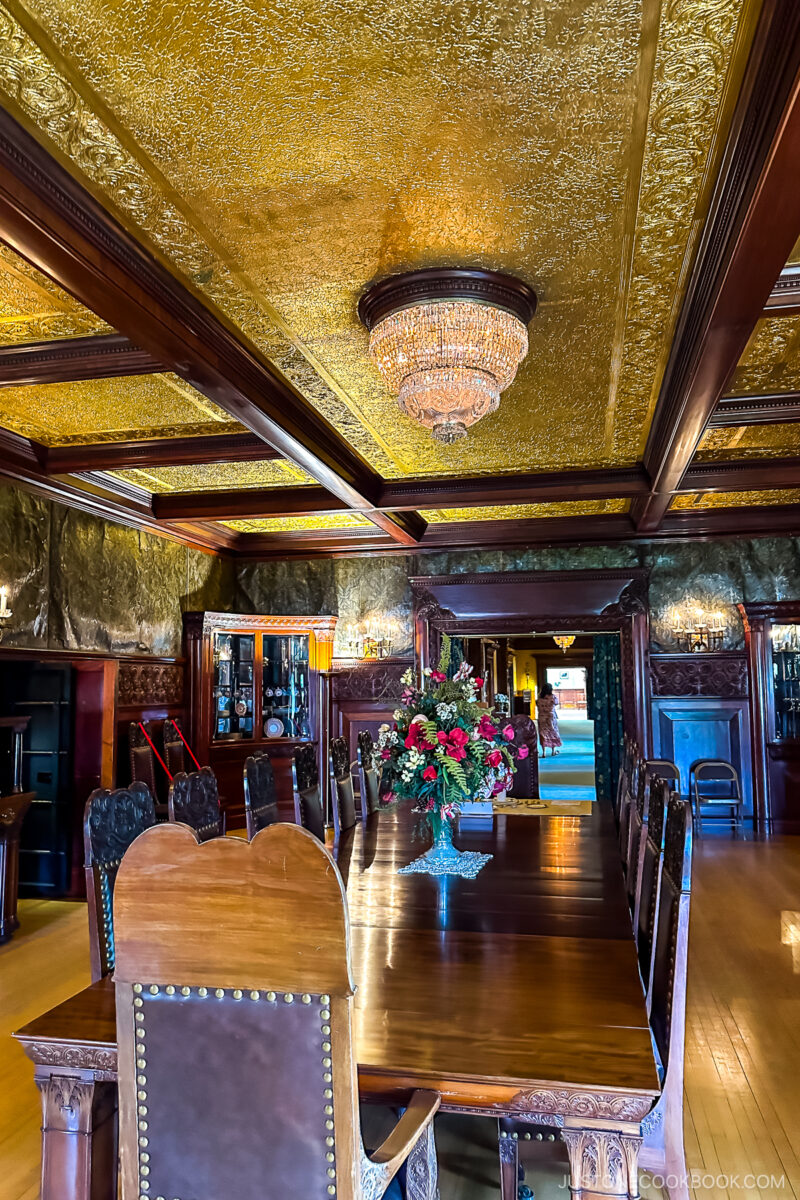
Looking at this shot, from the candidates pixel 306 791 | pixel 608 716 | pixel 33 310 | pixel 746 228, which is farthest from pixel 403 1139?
pixel 608 716

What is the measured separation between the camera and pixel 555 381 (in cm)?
457

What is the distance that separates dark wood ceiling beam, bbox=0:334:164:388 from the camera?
3920mm

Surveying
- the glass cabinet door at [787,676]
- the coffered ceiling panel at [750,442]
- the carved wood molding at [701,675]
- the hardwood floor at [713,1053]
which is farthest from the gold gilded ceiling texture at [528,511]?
the hardwood floor at [713,1053]

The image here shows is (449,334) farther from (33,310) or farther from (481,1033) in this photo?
(481,1033)

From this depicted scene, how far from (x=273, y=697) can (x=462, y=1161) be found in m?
6.72

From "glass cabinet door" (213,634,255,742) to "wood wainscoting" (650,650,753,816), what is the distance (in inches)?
168

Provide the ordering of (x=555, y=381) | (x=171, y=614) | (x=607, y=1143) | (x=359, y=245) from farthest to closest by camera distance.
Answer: (x=171, y=614) → (x=555, y=381) → (x=359, y=245) → (x=607, y=1143)

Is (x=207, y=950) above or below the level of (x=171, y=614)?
below

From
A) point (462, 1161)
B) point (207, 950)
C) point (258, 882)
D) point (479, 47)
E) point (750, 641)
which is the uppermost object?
point (479, 47)

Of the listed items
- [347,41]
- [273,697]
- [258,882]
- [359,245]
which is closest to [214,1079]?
[258,882]

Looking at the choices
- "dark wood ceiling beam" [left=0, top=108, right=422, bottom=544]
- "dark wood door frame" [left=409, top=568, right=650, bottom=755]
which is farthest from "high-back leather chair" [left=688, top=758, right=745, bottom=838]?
"dark wood ceiling beam" [left=0, top=108, right=422, bottom=544]

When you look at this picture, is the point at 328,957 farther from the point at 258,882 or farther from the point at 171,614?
the point at 171,614

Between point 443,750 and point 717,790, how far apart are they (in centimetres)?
647

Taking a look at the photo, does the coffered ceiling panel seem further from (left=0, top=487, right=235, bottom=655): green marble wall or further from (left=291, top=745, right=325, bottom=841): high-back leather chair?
(left=0, top=487, right=235, bottom=655): green marble wall
